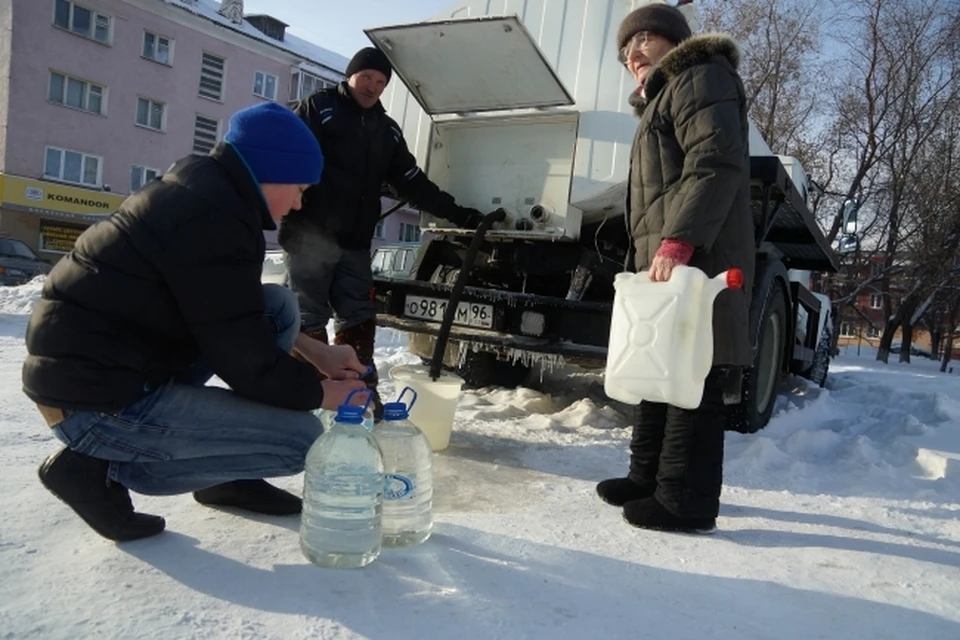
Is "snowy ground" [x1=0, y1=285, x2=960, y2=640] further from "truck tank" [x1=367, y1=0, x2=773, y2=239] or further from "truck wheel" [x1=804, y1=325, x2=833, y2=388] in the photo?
"truck wheel" [x1=804, y1=325, x2=833, y2=388]

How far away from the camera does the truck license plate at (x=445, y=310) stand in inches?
168

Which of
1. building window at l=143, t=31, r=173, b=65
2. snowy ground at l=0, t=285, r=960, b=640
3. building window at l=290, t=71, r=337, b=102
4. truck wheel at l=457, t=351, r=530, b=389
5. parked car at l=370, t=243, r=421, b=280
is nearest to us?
snowy ground at l=0, t=285, r=960, b=640

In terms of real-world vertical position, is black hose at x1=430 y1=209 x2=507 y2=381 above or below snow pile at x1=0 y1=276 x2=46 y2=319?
above

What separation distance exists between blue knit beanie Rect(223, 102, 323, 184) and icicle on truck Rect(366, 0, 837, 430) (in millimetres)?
2093

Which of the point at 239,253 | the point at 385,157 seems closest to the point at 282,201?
the point at 239,253

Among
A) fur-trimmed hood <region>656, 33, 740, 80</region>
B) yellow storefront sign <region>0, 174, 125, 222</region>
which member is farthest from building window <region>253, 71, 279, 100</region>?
fur-trimmed hood <region>656, 33, 740, 80</region>

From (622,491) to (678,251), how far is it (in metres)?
0.98

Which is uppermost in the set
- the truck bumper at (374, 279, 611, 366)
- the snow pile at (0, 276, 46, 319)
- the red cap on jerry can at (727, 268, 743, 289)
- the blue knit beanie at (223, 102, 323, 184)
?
the blue knit beanie at (223, 102, 323, 184)

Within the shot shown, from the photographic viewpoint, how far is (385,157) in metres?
3.81

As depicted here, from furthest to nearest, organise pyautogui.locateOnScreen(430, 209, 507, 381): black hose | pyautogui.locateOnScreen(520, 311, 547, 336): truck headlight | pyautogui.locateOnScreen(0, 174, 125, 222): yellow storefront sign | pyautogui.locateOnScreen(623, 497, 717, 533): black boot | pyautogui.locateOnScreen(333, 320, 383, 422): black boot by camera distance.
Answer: pyautogui.locateOnScreen(0, 174, 125, 222): yellow storefront sign < pyautogui.locateOnScreen(520, 311, 547, 336): truck headlight < pyautogui.locateOnScreen(333, 320, 383, 422): black boot < pyautogui.locateOnScreen(430, 209, 507, 381): black hose < pyautogui.locateOnScreen(623, 497, 717, 533): black boot

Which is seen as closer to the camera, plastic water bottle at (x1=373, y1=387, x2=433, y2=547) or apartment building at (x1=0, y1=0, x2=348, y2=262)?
plastic water bottle at (x1=373, y1=387, x2=433, y2=547)

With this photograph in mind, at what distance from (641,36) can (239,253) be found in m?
1.91

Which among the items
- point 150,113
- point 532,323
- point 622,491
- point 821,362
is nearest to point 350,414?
point 622,491

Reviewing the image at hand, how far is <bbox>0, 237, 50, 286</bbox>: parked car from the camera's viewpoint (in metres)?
16.7
